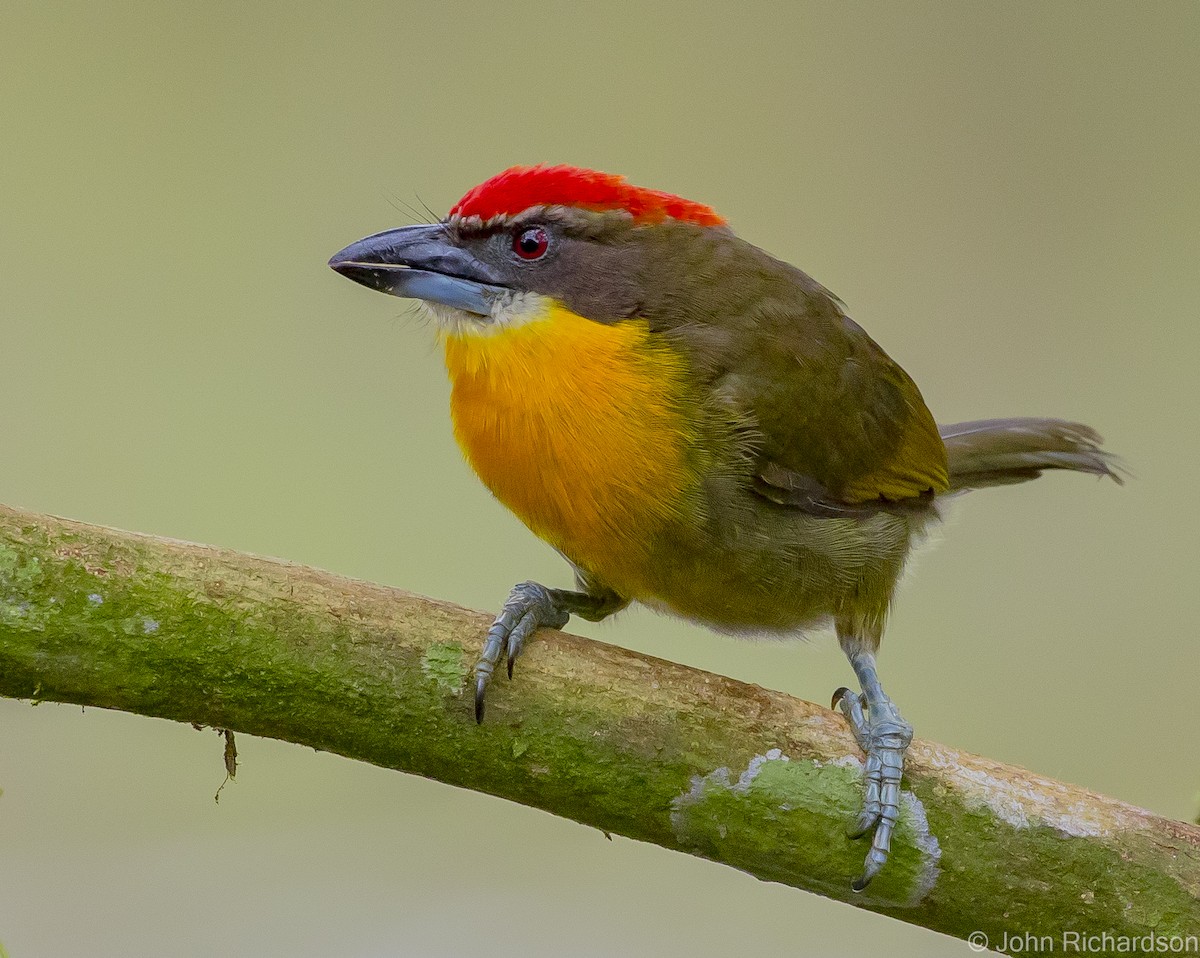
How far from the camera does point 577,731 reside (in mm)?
1585

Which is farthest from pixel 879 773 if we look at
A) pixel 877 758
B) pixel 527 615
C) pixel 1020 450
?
pixel 1020 450

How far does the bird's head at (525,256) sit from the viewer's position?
1872 millimetres

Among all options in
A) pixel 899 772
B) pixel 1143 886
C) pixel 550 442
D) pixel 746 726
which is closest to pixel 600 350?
pixel 550 442

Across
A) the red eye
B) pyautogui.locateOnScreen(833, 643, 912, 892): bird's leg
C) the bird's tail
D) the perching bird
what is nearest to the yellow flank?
the perching bird

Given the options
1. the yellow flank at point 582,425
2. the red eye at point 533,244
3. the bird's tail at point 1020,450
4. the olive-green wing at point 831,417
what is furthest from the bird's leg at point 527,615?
the bird's tail at point 1020,450

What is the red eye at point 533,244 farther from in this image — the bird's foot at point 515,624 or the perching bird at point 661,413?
the bird's foot at point 515,624

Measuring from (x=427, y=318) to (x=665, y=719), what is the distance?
74 centimetres

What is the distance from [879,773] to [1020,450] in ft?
3.66

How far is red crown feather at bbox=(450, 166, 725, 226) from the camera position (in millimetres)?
1906

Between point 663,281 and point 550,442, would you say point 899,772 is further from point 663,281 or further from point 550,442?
point 663,281

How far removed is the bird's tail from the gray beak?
1128 mm

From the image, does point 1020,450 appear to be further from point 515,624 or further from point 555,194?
point 515,624

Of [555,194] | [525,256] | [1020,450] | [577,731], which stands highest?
[555,194]

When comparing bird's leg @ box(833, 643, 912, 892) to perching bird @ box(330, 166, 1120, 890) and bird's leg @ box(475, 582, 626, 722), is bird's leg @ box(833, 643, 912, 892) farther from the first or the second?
bird's leg @ box(475, 582, 626, 722)
